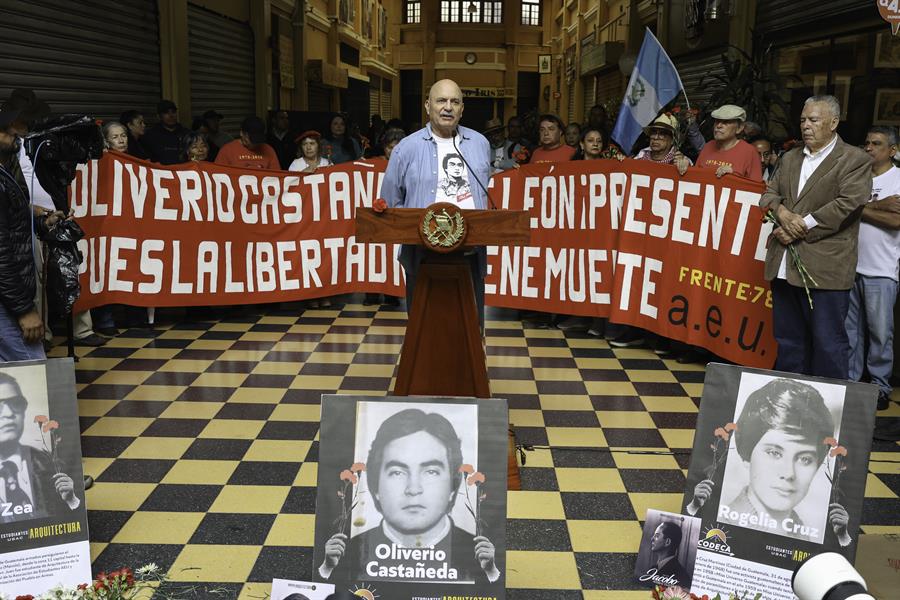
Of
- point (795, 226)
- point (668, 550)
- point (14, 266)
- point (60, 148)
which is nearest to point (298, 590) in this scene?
point (668, 550)

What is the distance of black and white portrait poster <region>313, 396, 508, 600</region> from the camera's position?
2506 mm

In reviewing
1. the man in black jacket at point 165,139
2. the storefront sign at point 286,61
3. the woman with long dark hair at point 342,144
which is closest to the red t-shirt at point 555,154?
the woman with long dark hair at point 342,144

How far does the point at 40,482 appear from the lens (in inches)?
114

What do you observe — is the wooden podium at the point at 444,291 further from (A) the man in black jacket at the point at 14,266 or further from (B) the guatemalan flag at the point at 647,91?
(B) the guatemalan flag at the point at 647,91

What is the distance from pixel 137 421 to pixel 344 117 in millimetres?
6670

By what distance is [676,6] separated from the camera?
46.1 ft

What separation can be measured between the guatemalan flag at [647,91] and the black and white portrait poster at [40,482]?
5.05 m

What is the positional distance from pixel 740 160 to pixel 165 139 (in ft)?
19.2

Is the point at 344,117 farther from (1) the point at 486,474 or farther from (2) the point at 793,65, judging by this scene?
(1) the point at 486,474

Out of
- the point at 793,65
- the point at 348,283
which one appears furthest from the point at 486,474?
the point at 793,65

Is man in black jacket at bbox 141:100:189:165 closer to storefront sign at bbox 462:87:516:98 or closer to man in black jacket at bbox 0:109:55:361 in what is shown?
man in black jacket at bbox 0:109:55:361

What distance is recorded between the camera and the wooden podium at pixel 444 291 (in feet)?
12.0

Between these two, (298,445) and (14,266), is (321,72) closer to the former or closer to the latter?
(298,445)

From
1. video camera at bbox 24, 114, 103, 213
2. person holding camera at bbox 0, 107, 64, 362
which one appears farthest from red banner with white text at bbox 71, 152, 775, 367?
person holding camera at bbox 0, 107, 64, 362
